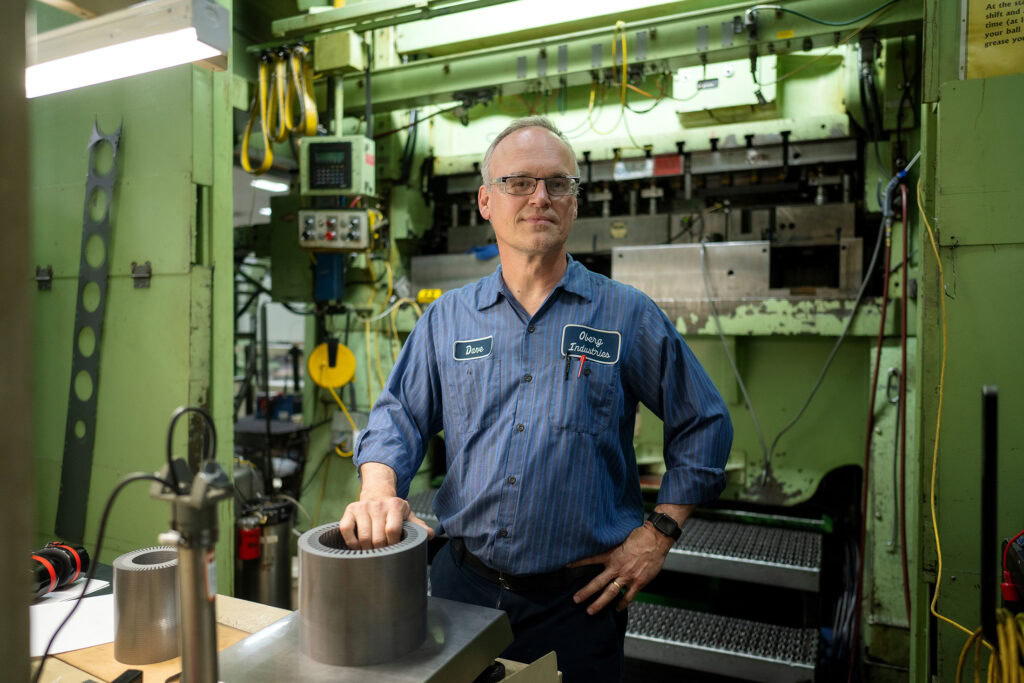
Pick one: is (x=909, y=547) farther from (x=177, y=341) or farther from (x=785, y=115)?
(x=177, y=341)

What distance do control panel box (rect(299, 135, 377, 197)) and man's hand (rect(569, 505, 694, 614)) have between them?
2.02 meters

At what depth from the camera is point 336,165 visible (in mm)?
2828

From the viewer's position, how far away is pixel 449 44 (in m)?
2.92

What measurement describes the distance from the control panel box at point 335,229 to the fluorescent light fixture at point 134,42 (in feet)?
4.26

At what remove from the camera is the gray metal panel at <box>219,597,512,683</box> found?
805 mm

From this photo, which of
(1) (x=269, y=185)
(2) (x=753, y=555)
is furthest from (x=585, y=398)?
(1) (x=269, y=185)

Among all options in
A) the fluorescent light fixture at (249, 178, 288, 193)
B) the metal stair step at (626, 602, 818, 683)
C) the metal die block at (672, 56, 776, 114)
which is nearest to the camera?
the metal stair step at (626, 602, 818, 683)

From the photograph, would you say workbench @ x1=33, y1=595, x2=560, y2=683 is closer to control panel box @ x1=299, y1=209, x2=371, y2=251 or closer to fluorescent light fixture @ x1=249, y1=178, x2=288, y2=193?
control panel box @ x1=299, y1=209, x2=371, y2=251

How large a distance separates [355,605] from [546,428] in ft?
1.86

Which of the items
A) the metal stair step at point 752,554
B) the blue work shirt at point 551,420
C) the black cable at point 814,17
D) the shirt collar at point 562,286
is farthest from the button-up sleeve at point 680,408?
the black cable at point 814,17

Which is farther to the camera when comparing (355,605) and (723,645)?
(723,645)

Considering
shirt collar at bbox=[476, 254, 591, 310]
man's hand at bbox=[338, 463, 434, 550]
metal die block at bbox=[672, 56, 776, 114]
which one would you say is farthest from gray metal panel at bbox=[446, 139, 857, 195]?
man's hand at bbox=[338, 463, 434, 550]

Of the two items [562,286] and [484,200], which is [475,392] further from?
[484,200]

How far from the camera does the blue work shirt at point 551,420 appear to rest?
129 cm
